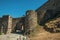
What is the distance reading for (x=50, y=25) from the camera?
90.9 feet

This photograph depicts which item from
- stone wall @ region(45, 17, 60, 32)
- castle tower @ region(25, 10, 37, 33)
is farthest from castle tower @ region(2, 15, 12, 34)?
stone wall @ region(45, 17, 60, 32)

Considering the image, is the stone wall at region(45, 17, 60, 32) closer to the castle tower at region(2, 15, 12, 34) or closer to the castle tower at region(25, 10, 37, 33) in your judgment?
the castle tower at region(25, 10, 37, 33)

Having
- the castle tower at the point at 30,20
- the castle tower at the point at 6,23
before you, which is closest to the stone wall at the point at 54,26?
the castle tower at the point at 30,20

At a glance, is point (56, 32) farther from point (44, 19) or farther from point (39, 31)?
point (44, 19)

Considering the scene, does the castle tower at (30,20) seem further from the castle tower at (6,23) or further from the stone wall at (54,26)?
the castle tower at (6,23)

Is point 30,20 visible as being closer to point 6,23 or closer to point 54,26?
point 54,26

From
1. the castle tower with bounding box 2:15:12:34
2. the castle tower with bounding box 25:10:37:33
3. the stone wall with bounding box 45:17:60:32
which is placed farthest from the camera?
the castle tower with bounding box 2:15:12:34

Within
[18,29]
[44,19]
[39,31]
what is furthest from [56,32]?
[18,29]

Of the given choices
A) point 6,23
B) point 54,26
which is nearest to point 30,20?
point 54,26

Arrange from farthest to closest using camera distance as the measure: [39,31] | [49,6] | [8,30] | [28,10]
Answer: [49,6] < [8,30] < [28,10] < [39,31]

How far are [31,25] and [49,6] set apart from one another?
32.3 feet

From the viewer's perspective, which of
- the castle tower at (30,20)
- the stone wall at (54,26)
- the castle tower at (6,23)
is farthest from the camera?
the castle tower at (6,23)

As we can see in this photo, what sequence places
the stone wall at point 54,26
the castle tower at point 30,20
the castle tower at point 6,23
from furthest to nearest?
1. the castle tower at point 6,23
2. the castle tower at point 30,20
3. the stone wall at point 54,26

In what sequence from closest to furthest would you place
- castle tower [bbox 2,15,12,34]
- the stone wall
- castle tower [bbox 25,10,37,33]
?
the stone wall → castle tower [bbox 25,10,37,33] → castle tower [bbox 2,15,12,34]
